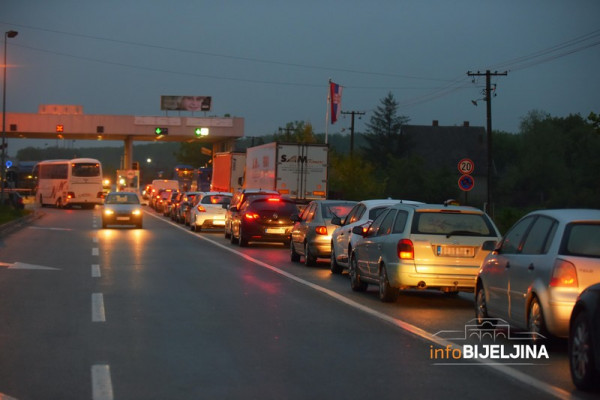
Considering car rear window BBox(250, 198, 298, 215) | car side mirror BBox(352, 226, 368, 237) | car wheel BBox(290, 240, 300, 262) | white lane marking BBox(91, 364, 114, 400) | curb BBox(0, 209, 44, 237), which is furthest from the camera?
curb BBox(0, 209, 44, 237)

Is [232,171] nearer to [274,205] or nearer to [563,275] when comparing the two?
[274,205]

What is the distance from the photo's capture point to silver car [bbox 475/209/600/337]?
894 cm

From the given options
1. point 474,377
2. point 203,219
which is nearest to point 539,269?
point 474,377

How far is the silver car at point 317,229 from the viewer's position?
2086cm

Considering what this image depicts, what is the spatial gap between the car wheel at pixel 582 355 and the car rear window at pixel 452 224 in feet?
19.8

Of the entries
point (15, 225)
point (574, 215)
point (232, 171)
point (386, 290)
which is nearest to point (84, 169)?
point (232, 171)

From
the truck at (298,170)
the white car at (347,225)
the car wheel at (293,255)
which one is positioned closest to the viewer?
the white car at (347,225)

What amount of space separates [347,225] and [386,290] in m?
4.83

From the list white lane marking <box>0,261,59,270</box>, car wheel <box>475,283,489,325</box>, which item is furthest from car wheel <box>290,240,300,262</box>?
car wheel <box>475,283,489,325</box>

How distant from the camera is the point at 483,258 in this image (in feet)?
45.1

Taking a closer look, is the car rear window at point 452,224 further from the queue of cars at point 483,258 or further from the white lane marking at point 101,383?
the white lane marking at point 101,383

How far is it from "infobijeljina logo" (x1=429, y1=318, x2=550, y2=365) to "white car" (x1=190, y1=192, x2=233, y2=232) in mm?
26135

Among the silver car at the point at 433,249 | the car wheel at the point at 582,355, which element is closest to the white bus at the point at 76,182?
the silver car at the point at 433,249

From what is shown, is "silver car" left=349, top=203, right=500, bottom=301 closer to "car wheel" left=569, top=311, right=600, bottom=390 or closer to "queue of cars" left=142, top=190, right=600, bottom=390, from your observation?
"queue of cars" left=142, top=190, right=600, bottom=390
